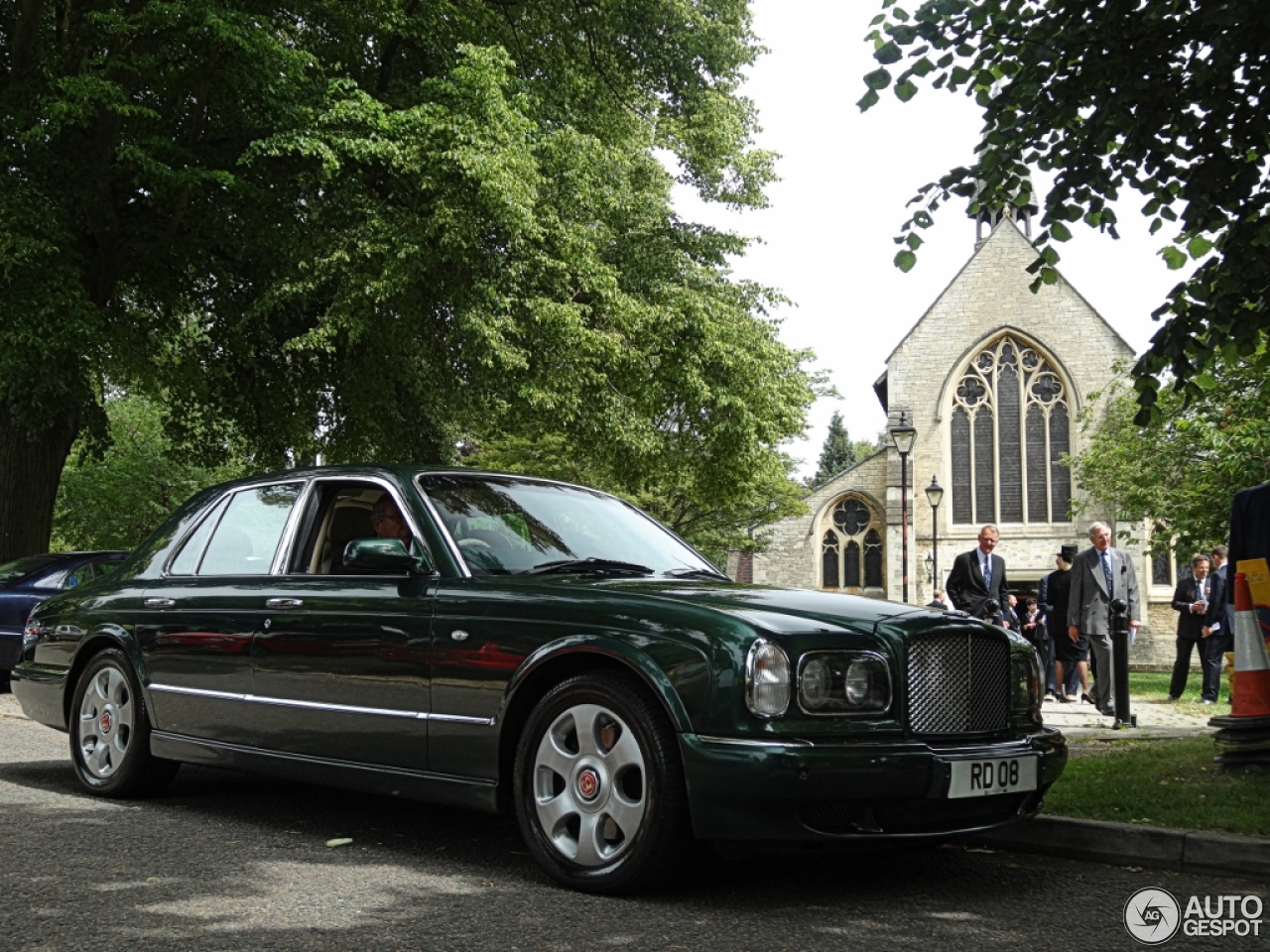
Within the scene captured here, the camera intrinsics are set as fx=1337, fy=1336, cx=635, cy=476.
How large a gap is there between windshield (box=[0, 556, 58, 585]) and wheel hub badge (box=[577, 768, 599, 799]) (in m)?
10.1

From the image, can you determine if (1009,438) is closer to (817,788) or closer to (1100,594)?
(1100,594)

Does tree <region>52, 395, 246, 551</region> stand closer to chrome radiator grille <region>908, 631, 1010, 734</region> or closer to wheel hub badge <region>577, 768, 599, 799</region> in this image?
wheel hub badge <region>577, 768, 599, 799</region>

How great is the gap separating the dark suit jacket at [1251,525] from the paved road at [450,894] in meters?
2.71

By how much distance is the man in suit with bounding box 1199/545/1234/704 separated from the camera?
15539 mm

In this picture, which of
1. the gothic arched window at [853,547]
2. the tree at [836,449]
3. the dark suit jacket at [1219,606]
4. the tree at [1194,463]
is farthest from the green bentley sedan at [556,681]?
the tree at [836,449]

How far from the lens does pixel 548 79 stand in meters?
21.5

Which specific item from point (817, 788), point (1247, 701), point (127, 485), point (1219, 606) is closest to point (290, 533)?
point (817, 788)

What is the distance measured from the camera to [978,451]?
46.3 meters

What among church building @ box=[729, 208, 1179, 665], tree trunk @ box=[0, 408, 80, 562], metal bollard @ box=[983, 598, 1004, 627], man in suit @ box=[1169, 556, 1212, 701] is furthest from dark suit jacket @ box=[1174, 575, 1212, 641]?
church building @ box=[729, 208, 1179, 665]

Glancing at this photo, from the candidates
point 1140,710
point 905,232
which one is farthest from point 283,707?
point 1140,710

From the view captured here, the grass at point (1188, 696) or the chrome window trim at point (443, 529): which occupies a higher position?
the chrome window trim at point (443, 529)

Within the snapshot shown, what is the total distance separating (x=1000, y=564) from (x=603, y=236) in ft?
28.8

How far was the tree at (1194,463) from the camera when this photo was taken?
26.0 meters

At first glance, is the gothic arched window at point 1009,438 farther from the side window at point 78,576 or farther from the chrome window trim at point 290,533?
the chrome window trim at point 290,533
